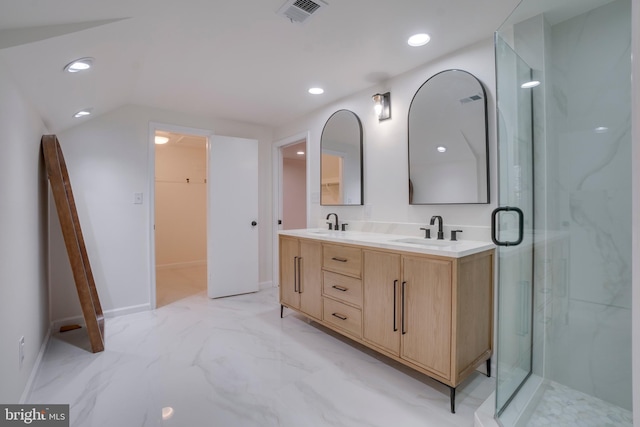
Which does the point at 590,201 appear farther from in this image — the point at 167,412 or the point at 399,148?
the point at 167,412

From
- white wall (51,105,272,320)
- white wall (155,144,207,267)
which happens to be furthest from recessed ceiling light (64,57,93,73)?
white wall (155,144,207,267)

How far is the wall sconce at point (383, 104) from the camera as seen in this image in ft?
8.46

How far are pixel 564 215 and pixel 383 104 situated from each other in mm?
1570

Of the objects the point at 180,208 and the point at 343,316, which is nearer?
the point at 343,316

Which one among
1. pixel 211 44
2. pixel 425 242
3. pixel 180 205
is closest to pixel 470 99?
pixel 425 242

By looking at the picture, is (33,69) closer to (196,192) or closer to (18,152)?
(18,152)

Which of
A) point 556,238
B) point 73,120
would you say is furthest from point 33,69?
point 556,238

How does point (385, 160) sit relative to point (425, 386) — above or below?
above

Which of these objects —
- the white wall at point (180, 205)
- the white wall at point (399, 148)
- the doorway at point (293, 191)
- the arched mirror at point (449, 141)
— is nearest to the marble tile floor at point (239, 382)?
the white wall at point (399, 148)

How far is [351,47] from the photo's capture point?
205 cm

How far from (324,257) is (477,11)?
190cm

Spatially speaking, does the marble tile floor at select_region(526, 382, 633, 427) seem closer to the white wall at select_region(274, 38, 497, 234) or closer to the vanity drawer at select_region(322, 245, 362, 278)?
the white wall at select_region(274, 38, 497, 234)

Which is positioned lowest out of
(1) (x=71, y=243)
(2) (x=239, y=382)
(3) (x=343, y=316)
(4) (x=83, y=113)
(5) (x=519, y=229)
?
(2) (x=239, y=382)

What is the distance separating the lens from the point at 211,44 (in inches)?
77.3
